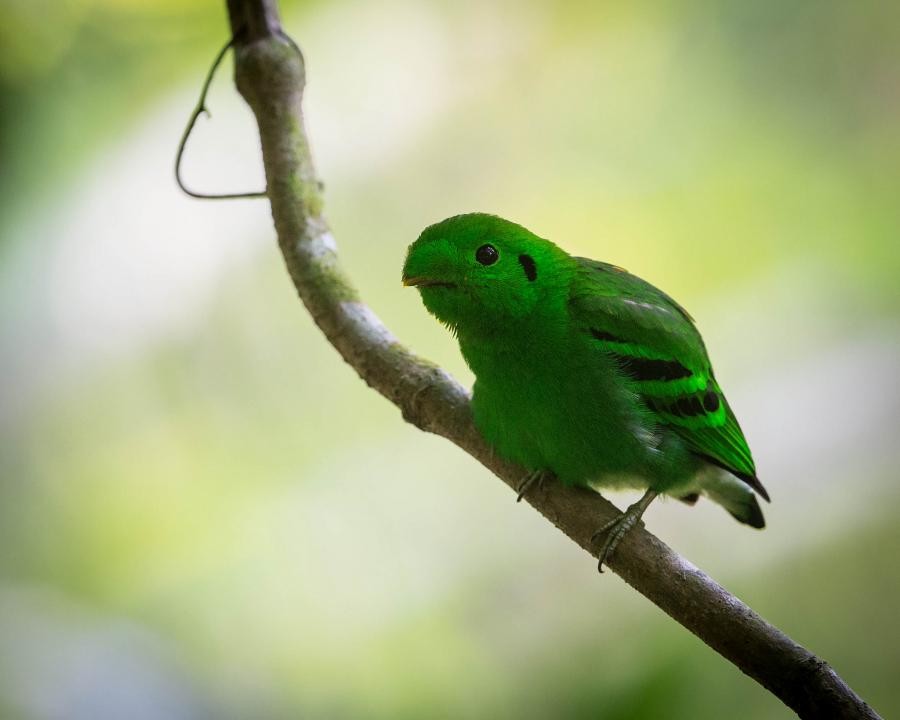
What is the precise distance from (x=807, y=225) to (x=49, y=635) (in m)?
3.62

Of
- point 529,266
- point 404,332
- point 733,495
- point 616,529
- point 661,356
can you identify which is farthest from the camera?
point 404,332

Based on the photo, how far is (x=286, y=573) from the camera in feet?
13.3

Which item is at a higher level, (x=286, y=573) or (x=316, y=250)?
(x=316, y=250)

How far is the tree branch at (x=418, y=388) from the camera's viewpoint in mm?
1797

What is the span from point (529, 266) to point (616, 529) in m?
0.66

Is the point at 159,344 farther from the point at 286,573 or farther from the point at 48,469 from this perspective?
the point at 286,573

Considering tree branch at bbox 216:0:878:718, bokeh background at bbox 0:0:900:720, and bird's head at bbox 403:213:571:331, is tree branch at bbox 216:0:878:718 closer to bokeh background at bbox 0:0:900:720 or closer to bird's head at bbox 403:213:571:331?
bird's head at bbox 403:213:571:331

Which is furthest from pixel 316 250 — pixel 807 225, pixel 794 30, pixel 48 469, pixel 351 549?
pixel 794 30

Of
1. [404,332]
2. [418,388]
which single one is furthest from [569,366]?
[404,332]

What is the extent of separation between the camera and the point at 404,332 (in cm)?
405

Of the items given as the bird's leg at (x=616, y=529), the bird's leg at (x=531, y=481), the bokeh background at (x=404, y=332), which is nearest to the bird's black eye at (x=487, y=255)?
the bird's leg at (x=531, y=481)

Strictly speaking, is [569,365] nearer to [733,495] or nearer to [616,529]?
[616,529]

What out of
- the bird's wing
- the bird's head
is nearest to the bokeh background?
the bird's wing

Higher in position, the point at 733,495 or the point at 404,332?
the point at 404,332
